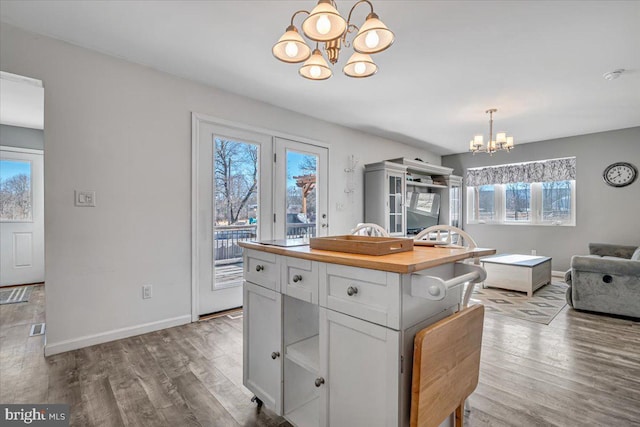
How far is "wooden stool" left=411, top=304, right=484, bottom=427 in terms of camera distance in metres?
1.01

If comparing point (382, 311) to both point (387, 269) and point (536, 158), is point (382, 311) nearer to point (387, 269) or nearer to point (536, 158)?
point (387, 269)

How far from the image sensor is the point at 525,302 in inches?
145

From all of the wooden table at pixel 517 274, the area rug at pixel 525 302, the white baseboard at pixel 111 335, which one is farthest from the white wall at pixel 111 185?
the wooden table at pixel 517 274

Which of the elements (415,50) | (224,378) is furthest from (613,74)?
(224,378)

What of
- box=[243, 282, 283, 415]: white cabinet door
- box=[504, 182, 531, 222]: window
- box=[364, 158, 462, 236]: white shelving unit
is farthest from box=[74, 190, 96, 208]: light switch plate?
box=[504, 182, 531, 222]: window

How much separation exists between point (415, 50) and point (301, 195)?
7.22 ft

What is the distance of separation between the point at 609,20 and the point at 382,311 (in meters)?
2.63

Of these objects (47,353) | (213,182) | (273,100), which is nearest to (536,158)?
(273,100)

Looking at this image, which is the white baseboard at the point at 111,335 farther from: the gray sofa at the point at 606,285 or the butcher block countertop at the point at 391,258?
the gray sofa at the point at 606,285

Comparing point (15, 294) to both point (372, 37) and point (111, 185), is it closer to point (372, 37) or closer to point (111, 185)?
point (111, 185)

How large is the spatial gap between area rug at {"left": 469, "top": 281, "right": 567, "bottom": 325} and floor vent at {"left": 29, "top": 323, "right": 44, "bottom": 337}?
4338 mm

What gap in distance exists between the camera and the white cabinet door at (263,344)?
152 centimetres

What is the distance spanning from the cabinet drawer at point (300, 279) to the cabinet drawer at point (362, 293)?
52 mm

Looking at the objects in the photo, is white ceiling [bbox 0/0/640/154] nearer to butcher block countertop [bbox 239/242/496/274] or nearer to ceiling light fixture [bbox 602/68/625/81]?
ceiling light fixture [bbox 602/68/625/81]
